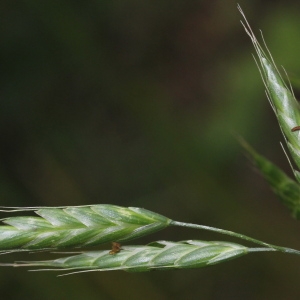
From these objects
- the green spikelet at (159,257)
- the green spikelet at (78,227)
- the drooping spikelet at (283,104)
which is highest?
the drooping spikelet at (283,104)

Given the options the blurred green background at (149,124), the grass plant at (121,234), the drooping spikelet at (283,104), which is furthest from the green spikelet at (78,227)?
the blurred green background at (149,124)

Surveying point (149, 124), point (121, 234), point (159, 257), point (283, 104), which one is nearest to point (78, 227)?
point (121, 234)

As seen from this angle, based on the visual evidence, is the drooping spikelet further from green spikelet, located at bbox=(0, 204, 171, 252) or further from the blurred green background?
the blurred green background

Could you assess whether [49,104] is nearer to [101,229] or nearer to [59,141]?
[59,141]

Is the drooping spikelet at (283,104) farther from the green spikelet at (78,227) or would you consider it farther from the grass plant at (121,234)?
the green spikelet at (78,227)

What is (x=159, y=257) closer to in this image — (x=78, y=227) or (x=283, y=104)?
(x=78, y=227)

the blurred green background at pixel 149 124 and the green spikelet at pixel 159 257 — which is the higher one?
the blurred green background at pixel 149 124

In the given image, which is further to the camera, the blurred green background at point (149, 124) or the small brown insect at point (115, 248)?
the blurred green background at point (149, 124)

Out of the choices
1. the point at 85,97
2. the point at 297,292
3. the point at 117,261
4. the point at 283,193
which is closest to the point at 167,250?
the point at 117,261
